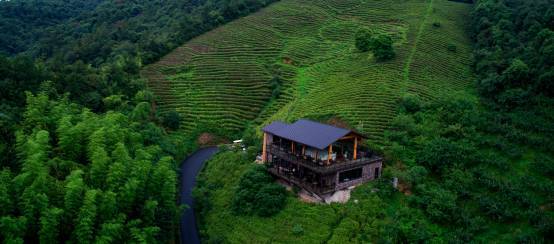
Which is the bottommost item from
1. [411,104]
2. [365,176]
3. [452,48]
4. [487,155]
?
[365,176]

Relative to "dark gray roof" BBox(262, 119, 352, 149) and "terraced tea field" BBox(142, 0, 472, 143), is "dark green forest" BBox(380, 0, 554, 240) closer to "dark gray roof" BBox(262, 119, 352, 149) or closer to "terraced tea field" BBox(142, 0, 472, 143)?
"terraced tea field" BBox(142, 0, 472, 143)

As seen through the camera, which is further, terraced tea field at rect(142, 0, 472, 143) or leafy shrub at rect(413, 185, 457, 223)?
terraced tea field at rect(142, 0, 472, 143)

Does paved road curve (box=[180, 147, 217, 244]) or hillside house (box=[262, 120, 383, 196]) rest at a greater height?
hillside house (box=[262, 120, 383, 196])

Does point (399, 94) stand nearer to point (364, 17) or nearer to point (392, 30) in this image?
point (392, 30)

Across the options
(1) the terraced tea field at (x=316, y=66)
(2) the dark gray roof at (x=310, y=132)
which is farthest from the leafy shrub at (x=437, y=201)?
(1) the terraced tea field at (x=316, y=66)

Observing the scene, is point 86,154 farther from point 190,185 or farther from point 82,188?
point 190,185

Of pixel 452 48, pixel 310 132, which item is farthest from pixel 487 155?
pixel 452 48

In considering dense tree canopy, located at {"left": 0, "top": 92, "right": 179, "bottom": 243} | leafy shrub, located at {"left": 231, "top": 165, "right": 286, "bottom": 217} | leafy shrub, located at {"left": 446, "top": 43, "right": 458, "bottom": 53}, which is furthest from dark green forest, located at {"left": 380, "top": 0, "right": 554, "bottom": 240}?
dense tree canopy, located at {"left": 0, "top": 92, "right": 179, "bottom": 243}
